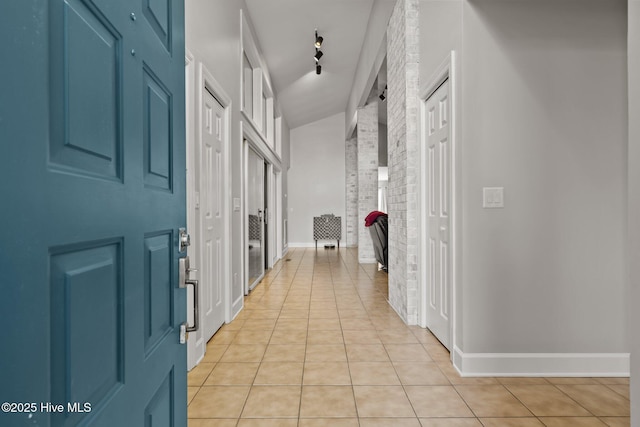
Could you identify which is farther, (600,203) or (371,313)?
(371,313)

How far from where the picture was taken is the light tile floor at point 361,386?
6.34 feet

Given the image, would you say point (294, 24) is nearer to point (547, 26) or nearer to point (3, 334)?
point (547, 26)

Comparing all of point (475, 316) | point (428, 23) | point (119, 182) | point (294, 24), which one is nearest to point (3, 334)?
point (119, 182)

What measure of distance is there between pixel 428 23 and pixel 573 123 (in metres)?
1.35

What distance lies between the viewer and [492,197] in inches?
95.0

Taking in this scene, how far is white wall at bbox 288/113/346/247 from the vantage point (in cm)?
1120

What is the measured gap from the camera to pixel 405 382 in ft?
7.67

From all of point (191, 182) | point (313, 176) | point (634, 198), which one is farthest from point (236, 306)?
point (313, 176)

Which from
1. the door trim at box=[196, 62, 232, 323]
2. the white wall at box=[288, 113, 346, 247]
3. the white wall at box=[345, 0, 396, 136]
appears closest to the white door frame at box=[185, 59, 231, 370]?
the door trim at box=[196, 62, 232, 323]

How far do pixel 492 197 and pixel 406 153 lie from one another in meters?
1.20

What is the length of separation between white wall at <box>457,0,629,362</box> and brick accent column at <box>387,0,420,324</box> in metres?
1.03

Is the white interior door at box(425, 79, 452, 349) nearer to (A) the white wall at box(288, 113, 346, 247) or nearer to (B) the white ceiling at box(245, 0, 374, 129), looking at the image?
(B) the white ceiling at box(245, 0, 374, 129)

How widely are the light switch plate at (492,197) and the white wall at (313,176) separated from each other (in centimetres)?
879

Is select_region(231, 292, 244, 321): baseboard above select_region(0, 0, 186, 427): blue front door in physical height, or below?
below
